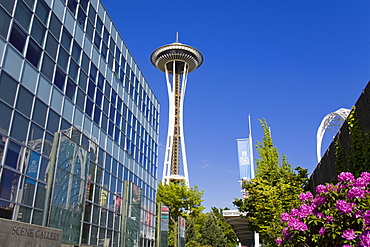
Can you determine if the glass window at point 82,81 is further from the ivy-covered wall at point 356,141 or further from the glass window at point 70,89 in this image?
the ivy-covered wall at point 356,141

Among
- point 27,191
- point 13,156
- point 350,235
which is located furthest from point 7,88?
point 350,235

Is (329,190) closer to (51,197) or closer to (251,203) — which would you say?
(51,197)

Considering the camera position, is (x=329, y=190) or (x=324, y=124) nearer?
(x=329, y=190)

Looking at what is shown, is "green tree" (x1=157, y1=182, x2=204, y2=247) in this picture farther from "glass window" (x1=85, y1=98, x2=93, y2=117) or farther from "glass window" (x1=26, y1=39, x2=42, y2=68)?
"glass window" (x1=26, y1=39, x2=42, y2=68)

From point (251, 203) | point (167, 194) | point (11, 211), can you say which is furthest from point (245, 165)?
point (11, 211)

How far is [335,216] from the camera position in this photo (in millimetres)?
9328

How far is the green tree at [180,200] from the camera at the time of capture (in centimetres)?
4919

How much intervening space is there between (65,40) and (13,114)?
6416 mm

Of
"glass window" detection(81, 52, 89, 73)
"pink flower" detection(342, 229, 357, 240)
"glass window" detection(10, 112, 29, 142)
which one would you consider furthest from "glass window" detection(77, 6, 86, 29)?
"pink flower" detection(342, 229, 357, 240)

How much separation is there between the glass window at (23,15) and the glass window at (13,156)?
5.13 meters

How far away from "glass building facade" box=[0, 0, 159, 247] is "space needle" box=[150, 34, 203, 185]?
138ft

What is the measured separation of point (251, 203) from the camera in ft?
79.6

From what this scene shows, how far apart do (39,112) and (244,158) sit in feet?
123

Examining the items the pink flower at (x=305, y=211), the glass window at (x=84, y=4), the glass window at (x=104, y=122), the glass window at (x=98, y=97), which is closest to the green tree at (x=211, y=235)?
the glass window at (x=104, y=122)
